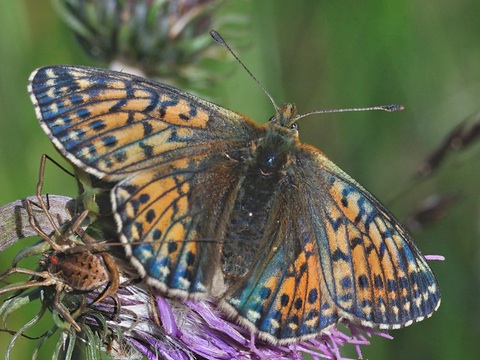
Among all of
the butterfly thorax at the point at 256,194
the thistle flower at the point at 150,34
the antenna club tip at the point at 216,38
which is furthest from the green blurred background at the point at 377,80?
the butterfly thorax at the point at 256,194

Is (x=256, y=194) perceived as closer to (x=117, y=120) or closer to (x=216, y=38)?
(x=117, y=120)

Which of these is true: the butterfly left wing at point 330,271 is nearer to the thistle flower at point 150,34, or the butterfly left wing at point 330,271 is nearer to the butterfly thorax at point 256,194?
the butterfly thorax at point 256,194

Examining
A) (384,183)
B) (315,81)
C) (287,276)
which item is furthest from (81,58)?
(287,276)

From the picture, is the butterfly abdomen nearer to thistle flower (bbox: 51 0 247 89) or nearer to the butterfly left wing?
the butterfly left wing

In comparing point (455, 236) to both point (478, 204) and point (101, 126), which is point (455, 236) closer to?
point (478, 204)

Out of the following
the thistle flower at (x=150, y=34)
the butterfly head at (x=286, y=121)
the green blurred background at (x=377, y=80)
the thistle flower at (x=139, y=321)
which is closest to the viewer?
the thistle flower at (x=139, y=321)
